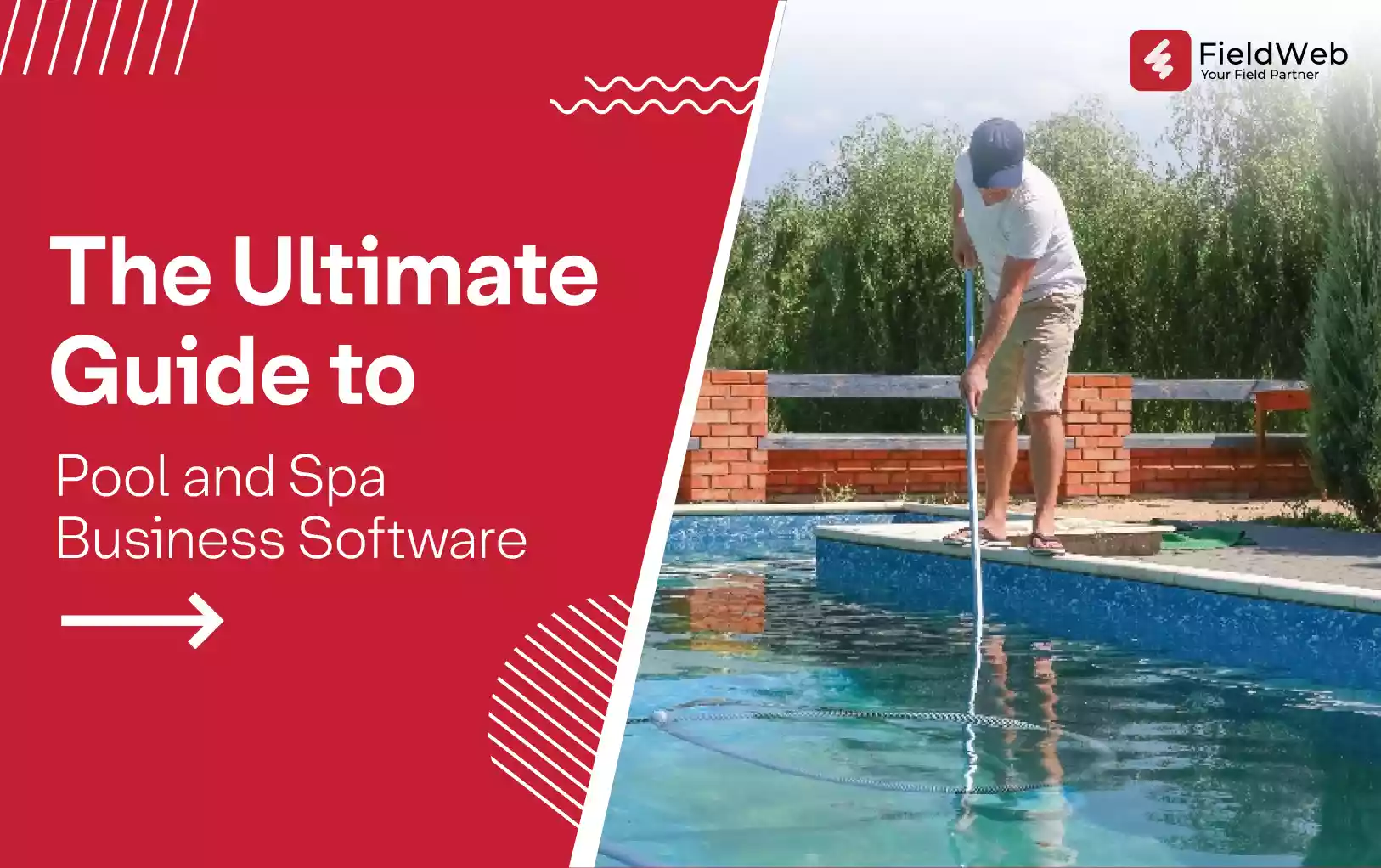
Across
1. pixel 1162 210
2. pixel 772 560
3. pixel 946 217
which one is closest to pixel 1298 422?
pixel 1162 210

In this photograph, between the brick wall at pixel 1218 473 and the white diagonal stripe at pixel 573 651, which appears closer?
the white diagonal stripe at pixel 573 651

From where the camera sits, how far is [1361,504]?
1011cm

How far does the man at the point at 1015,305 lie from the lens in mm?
6688

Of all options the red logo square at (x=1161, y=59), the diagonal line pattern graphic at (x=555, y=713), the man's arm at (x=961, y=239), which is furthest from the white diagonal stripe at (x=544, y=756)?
the red logo square at (x=1161, y=59)

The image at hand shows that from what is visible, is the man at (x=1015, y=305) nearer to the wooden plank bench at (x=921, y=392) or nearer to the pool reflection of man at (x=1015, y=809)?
the pool reflection of man at (x=1015, y=809)

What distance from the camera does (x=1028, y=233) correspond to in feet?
22.0

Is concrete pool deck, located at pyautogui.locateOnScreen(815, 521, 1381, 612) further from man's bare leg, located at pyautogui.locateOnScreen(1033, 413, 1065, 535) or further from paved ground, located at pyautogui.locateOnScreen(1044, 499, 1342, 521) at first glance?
paved ground, located at pyautogui.locateOnScreen(1044, 499, 1342, 521)

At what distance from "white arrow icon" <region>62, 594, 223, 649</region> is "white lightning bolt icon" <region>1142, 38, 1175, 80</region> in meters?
11.6

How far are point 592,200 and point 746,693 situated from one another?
1.62 metres

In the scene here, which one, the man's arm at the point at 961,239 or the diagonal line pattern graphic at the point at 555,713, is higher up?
the man's arm at the point at 961,239

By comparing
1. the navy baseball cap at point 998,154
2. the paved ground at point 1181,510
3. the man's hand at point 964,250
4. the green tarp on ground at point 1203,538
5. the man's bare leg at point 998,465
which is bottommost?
the paved ground at point 1181,510

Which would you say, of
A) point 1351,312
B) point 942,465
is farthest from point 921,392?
point 1351,312

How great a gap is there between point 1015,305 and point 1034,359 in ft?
1.29

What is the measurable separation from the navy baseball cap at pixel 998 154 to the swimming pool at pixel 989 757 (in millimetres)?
1723
